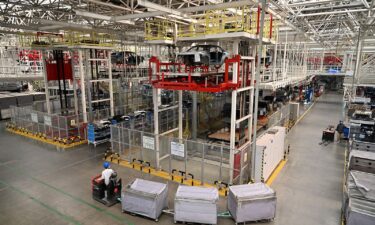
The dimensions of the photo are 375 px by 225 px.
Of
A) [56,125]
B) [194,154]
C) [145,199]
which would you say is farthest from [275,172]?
[56,125]

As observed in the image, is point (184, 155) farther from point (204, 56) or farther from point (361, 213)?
point (361, 213)

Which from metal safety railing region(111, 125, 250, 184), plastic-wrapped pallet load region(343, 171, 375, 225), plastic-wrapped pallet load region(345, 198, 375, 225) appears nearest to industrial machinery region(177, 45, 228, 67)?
metal safety railing region(111, 125, 250, 184)

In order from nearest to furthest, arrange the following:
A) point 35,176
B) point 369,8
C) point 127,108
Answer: point 35,176 < point 369,8 < point 127,108

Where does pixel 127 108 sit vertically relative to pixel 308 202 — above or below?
above

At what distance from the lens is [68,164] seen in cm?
1322

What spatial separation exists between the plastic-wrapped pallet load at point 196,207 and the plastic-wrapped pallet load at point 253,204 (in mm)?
721

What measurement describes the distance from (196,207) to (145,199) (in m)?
1.79

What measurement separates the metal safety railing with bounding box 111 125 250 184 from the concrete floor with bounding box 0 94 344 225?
121 cm

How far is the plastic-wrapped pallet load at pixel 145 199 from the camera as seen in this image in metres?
8.34

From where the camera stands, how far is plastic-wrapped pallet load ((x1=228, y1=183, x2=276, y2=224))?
26.3ft

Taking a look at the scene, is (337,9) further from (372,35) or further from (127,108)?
(127,108)

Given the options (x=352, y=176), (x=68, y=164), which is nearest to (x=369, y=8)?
(x=352, y=176)

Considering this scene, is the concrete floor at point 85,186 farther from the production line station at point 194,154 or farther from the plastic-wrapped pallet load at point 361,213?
the plastic-wrapped pallet load at point 361,213

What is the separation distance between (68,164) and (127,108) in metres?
11.9
